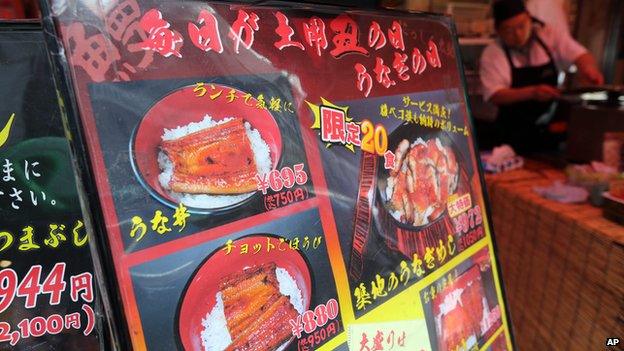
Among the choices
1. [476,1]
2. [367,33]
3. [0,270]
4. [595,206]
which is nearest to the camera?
[0,270]

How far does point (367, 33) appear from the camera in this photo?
1197mm

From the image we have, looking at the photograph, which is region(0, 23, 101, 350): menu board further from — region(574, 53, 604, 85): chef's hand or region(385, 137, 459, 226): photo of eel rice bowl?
region(574, 53, 604, 85): chef's hand

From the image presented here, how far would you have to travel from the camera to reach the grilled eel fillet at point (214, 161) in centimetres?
83

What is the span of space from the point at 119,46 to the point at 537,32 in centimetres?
406

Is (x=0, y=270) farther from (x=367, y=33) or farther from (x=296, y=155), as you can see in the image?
(x=367, y=33)

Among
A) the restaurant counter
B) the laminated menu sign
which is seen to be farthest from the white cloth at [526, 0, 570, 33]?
the laminated menu sign

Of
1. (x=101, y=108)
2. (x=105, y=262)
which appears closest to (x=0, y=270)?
(x=105, y=262)

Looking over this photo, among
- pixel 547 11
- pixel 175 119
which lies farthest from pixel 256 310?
pixel 547 11

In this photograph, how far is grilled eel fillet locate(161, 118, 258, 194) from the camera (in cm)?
83

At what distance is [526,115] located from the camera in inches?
148

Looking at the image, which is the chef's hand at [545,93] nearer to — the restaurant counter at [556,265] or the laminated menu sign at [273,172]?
the restaurant counter at [556,265]

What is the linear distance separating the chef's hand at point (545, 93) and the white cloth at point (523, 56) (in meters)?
0.37

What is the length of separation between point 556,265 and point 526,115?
190 cm

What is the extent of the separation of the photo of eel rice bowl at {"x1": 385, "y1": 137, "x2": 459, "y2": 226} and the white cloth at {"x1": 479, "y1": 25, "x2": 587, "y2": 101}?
275cm
